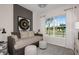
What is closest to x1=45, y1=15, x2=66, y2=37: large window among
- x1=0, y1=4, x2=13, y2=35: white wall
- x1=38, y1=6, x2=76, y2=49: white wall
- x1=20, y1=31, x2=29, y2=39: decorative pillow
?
x1=38, y1=6, x2=76, y2=49: white wall

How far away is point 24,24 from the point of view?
126 inches

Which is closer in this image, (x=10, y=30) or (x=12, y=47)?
(x=12, y=47)

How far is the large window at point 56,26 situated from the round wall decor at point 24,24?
1345 millimetres

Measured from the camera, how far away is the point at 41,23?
13.3ft

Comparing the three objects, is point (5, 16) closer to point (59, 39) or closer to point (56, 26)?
point (56, 26)

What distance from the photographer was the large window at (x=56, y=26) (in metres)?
3.65

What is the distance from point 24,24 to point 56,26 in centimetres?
167

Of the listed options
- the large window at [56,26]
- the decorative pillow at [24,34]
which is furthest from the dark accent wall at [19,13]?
the large window at [56,26]

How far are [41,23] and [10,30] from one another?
1.72 meters

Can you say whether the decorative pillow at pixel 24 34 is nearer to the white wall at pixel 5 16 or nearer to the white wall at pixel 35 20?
the white wall at pixel 35 20
